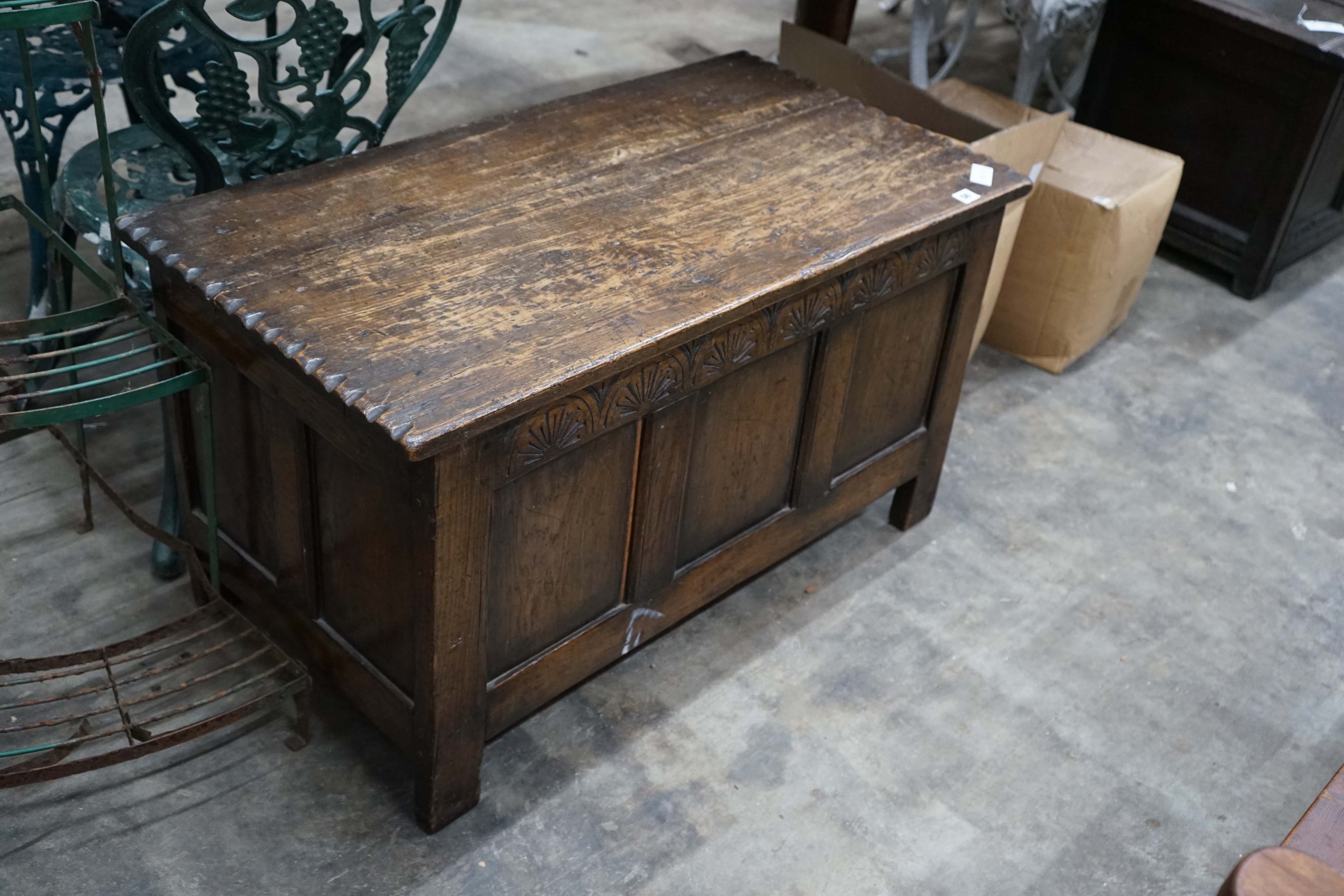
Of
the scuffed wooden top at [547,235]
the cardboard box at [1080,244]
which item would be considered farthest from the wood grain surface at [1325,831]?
the cardboard box at [1080,244]

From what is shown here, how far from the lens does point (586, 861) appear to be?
1.86 m

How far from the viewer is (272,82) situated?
1890mm

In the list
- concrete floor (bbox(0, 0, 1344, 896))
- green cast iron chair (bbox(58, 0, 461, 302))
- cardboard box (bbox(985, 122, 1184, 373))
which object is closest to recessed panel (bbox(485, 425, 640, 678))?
concrete floor (bbox(0, 0, 1344, 896))

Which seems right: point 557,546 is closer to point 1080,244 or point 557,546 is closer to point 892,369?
point 892,369

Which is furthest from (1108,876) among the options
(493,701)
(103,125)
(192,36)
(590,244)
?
(192,36)

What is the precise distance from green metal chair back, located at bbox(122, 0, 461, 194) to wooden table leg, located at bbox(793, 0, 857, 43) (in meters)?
1.34

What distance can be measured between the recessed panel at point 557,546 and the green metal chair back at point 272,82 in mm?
694

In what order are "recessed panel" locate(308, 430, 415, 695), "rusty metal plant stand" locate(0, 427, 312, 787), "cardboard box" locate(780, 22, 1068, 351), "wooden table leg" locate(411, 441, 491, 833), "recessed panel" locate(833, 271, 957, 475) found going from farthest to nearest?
"cardboard box" locate(780, 22, 1068, 351), "recessed panel" locate(833, 271, 957, 475), "rusty metal plant stand" locate(0, 427, 312, 787), "recessed panel" locate(308, 430, 415, 695), "wooden table leg" locate(411, 441, 491, 833)

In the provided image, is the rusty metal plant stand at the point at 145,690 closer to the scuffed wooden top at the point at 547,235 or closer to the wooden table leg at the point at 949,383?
the scuffed wooden top at the point at 547,235

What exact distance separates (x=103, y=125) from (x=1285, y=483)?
2379 millimetres

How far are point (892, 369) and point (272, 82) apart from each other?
1.07 meters

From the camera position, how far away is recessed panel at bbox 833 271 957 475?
7.03 feet

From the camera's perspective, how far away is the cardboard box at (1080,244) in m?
2.90

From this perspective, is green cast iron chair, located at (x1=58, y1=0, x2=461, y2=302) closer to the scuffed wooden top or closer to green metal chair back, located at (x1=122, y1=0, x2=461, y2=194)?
green metal chair back, located at (x1=122, y1=0, x2=461, y2=194)
